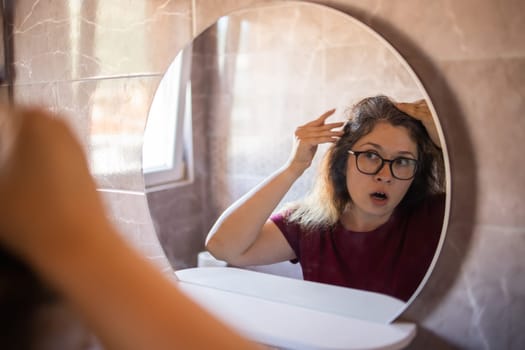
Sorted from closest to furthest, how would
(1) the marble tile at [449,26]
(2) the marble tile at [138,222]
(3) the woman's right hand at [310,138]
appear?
(1) the marble tile at [449,26], (3) the woman's right hand at [310,138], (2) the marble tile at [138,222]

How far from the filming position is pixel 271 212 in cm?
93

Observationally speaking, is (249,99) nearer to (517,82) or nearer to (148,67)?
(148,67)

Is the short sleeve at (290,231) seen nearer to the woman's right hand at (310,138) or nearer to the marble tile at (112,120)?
the woman's right hand at (310,138)

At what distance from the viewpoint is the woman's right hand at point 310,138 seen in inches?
34.1

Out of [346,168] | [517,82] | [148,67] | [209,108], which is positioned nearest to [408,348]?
[346,168]

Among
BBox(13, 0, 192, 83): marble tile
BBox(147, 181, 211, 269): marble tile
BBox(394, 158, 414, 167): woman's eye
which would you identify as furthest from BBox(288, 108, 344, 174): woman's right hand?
BBox(13, 0, 192, 83): marble tile

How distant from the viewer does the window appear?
3.32 ft

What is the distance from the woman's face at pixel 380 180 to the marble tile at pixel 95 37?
44 cm

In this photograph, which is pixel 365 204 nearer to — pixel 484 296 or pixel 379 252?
pixel 379 252

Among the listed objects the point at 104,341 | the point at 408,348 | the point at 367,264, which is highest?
the point at 104,341

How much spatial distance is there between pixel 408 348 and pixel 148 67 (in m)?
0.74

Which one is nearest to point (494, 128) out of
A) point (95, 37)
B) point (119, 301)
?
point (119, 301)

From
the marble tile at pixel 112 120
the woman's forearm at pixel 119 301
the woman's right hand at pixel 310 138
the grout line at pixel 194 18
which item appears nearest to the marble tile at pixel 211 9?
the grout line at pixel 194 18

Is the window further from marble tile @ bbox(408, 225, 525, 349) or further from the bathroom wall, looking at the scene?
marble tile @ bbox(408, 225, 525, 349)
